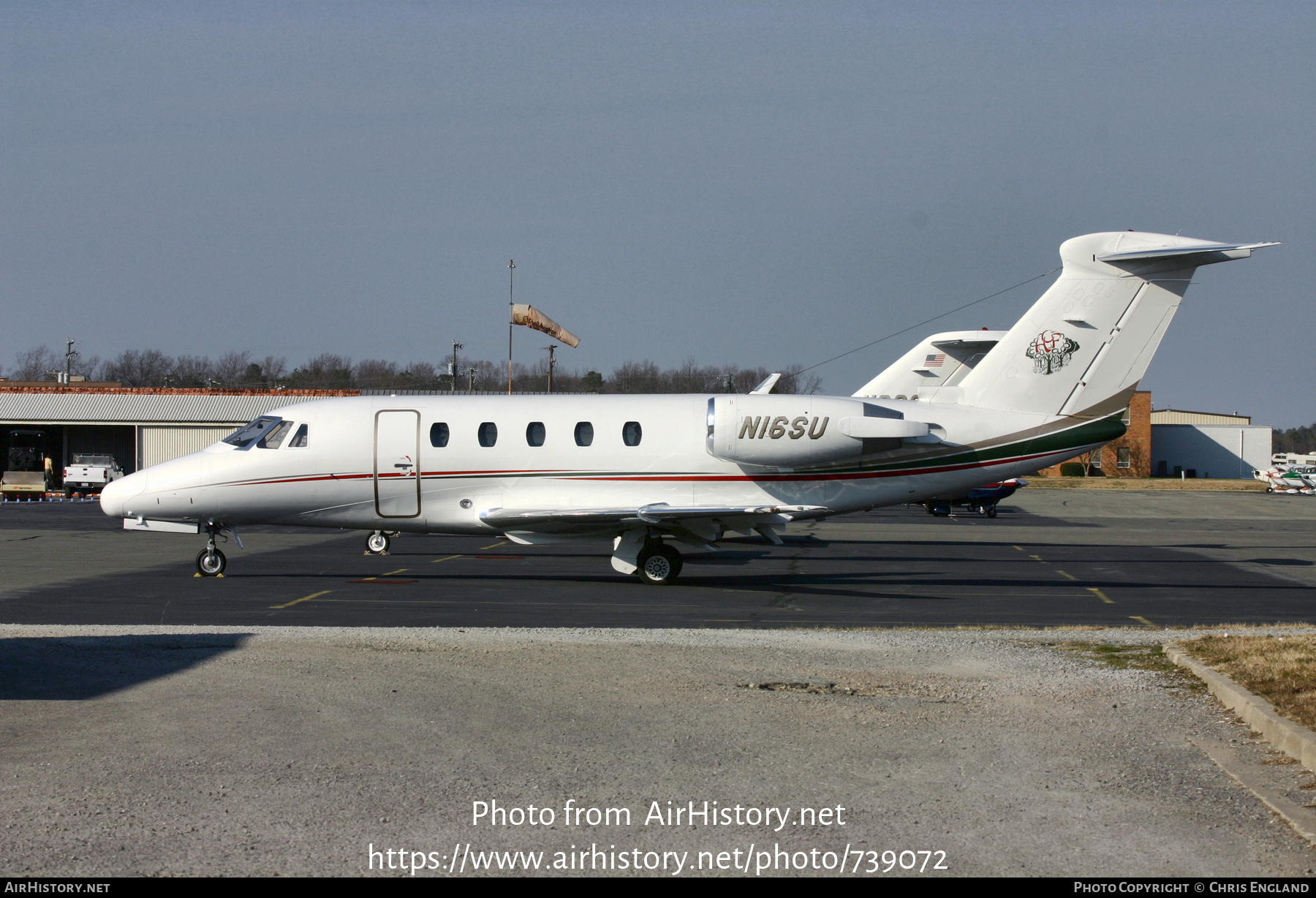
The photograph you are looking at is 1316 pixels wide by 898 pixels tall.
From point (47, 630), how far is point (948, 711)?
9.44 m

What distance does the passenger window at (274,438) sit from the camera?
1844cm

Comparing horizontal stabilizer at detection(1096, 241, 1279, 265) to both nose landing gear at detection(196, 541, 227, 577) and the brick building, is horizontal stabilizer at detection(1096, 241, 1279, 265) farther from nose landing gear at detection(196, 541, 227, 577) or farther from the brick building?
the brick building

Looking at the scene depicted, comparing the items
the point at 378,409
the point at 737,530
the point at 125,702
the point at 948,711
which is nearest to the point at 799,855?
the point at 948,711

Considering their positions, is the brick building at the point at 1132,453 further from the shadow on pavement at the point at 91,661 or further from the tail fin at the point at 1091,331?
the shadow on pavement at the point at 91,661

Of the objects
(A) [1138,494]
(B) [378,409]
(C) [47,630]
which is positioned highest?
(B) [378,409]

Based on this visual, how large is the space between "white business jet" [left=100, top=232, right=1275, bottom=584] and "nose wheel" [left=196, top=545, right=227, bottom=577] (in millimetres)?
28

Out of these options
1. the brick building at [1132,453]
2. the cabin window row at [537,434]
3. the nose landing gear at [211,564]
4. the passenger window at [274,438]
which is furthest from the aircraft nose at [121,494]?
the brick building at [1132,453]

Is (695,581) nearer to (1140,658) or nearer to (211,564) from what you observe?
(211,564)

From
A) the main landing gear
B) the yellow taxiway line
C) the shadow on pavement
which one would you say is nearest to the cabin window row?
the yellow taxiway line

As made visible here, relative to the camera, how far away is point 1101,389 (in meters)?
18.2

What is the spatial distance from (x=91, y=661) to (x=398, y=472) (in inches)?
343

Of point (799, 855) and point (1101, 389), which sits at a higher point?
point (1101, 389)

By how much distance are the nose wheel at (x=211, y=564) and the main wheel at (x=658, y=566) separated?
7226mm

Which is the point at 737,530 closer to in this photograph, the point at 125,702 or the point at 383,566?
the point at 383,566
